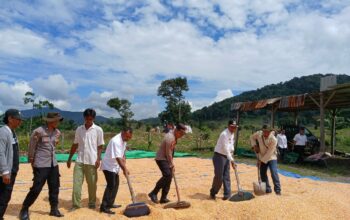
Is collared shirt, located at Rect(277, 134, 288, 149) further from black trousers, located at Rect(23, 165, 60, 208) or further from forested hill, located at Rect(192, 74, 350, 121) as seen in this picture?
forested hill, located at Rect(192, 74, 350, 121)

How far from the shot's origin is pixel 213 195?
20.4ft

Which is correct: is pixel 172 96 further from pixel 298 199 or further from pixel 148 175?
pixel 298 199

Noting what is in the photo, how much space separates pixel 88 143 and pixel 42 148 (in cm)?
68

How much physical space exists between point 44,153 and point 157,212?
5.71 feet

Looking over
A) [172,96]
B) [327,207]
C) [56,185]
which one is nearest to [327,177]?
[327,207]

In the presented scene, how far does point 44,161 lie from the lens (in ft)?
15.5

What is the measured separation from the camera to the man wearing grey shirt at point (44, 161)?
4.64m

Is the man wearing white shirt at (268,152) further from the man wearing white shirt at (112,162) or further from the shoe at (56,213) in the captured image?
the shoe at (56,213)

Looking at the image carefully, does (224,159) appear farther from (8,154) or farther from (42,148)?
(8,154)

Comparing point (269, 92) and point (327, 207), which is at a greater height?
point (269, 92)

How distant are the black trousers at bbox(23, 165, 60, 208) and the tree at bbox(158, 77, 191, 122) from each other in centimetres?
3089

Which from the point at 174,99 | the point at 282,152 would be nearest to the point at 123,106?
the point at 174,99

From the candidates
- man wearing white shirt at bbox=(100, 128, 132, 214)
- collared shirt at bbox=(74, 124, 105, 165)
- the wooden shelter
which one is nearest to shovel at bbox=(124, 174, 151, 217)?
man wearing white shirt at bbox=(100, 128, 132, 214)

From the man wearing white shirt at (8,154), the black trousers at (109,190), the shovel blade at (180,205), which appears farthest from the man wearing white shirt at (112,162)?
the man wearing white shirt at (8,154)
